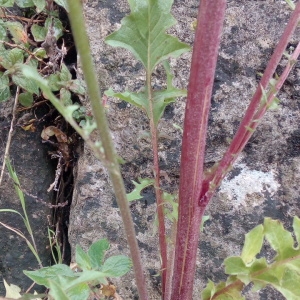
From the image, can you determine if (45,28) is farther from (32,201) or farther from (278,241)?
(278,241)

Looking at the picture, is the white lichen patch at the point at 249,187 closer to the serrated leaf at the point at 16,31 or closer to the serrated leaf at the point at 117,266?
the serrated leaf at the point at 117,266

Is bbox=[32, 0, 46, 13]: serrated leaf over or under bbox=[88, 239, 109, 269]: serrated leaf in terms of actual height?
over

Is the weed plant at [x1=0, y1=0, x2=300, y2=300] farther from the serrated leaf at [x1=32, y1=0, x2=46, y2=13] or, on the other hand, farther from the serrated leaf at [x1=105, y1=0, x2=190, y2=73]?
the serrated leaf at [x1=32, y1=0, x2=46, y2=13]

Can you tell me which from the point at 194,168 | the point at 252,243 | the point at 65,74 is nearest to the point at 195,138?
the point at 194,168

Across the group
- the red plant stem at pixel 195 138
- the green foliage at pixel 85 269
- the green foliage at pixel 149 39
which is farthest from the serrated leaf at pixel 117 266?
the green foliage at pixel 149 39

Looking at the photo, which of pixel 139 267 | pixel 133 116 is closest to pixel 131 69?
pixel 133 116

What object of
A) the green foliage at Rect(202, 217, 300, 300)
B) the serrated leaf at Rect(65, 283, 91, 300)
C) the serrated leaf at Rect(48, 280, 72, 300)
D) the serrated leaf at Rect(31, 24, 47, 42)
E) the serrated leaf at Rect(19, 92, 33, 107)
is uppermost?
the serrated leaf at Rect(31, 24, 47, 42)

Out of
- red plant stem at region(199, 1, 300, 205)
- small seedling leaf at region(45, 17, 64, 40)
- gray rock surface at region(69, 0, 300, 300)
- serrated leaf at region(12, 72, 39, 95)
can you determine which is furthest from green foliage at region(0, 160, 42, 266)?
red plant stem at region(199, 1, 300, 205)
